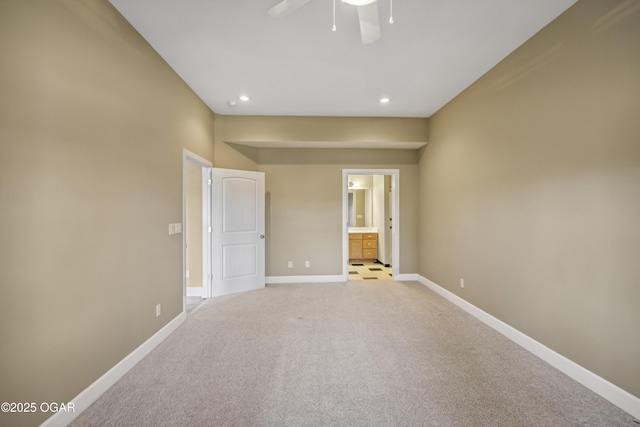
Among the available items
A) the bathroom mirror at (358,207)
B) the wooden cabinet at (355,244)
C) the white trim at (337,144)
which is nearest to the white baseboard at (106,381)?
the white trim at (337,144)

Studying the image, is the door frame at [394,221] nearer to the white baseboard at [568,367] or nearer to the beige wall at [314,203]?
the beige wall at [314,203]

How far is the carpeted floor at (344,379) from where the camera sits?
5.52ft

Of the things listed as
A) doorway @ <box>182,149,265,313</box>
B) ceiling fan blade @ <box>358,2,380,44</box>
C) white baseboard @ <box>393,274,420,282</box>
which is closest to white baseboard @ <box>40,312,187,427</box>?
doorway @ <box>182,149,265,313</box>

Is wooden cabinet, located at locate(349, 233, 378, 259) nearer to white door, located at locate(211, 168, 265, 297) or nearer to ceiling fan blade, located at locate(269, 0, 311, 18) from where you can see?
white door, located at locate(211, 168, 265, 297)

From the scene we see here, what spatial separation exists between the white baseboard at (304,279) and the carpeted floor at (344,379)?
1.49 metres

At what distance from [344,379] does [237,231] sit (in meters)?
2.87

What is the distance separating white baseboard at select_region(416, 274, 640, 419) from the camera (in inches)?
67.1

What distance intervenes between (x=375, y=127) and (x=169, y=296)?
379 cm

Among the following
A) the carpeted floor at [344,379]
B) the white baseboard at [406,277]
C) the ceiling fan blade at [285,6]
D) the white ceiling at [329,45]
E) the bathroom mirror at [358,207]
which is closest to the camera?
the ceiling fan blade at [285,6]

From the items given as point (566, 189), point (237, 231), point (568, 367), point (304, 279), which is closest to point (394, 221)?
point (304, 279)

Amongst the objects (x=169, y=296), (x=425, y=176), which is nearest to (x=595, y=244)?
(x=425, y=176)

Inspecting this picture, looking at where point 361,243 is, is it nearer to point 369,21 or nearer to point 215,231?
point 215,231

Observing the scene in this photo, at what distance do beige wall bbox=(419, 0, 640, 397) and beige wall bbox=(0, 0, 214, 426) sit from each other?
139 inches

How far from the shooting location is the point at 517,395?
1869 mm
